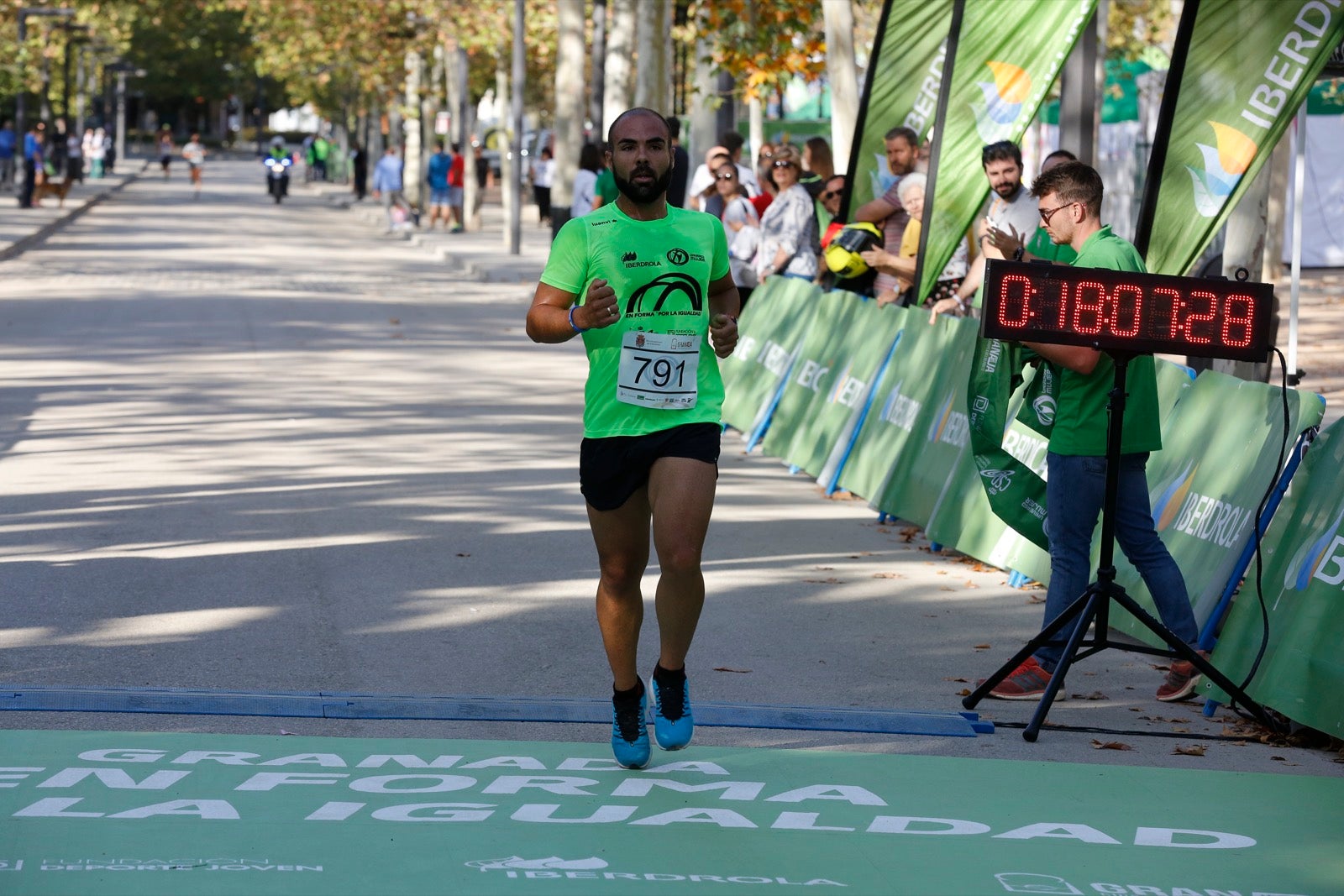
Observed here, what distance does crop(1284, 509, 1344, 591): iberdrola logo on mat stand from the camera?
22.5 feet

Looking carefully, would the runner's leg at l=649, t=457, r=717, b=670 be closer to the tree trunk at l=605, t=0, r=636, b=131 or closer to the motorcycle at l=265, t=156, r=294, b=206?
the tree trunk at l=605, t=0, r=636, b=131

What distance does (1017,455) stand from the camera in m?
9.83

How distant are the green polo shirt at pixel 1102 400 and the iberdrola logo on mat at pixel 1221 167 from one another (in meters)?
3.07

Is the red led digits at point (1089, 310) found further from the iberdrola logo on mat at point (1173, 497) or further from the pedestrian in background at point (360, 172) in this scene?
the pedestrian in background at point (360, 172)

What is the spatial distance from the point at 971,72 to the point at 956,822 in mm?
8221

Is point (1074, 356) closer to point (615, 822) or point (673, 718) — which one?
point (673, 718)

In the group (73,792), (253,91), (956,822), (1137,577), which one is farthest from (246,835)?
(253,91)

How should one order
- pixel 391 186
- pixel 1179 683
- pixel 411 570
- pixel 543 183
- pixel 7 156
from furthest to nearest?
pixel 7 156, pixel 543 183, pixel 391 186, pixel 411 570, pixel 1179 683

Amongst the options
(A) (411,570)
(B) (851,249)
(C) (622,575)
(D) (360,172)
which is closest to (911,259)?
(B) (851,249)

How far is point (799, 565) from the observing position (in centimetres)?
994

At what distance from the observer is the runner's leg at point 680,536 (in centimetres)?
591

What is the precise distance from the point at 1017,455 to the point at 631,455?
169 inches

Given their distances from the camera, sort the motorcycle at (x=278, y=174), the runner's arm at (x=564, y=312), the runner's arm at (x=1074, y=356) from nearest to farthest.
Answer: the runner's arm at (x=564, y=312)
the runner's arm at (x=1074, y=356)
the motorcycle at (x=278, y=174)

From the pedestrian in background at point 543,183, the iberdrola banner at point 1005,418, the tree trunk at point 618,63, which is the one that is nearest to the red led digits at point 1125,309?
the iberdrola banner at point 1005,418
